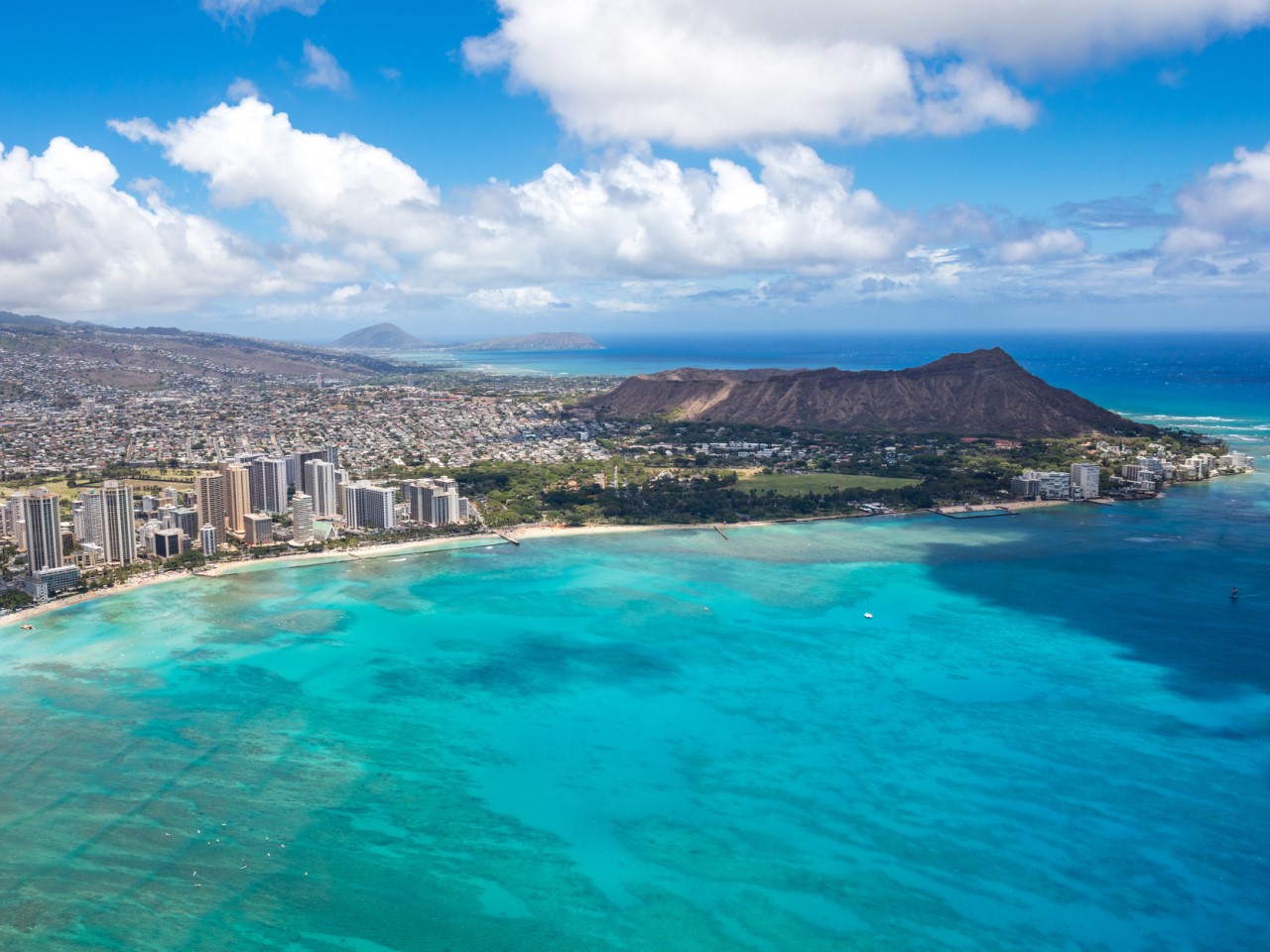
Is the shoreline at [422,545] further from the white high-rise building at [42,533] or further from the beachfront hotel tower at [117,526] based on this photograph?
the beachfront hotel tower at [117,526]

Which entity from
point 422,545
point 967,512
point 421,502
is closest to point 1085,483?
point 967,512

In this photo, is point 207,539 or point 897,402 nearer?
point 207,539

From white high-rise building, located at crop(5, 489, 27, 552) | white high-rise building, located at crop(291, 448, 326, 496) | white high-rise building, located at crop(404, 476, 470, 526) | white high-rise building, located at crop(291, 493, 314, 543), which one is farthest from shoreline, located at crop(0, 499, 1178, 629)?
white high-rise building, located at crop(291, 448, 326, 496)

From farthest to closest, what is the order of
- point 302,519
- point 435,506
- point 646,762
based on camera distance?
point 435,506 < point 302,519 < point 646,762

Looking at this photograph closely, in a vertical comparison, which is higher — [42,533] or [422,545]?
[42,533]

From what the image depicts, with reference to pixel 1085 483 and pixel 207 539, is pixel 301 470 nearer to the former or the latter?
pixel 207 539
